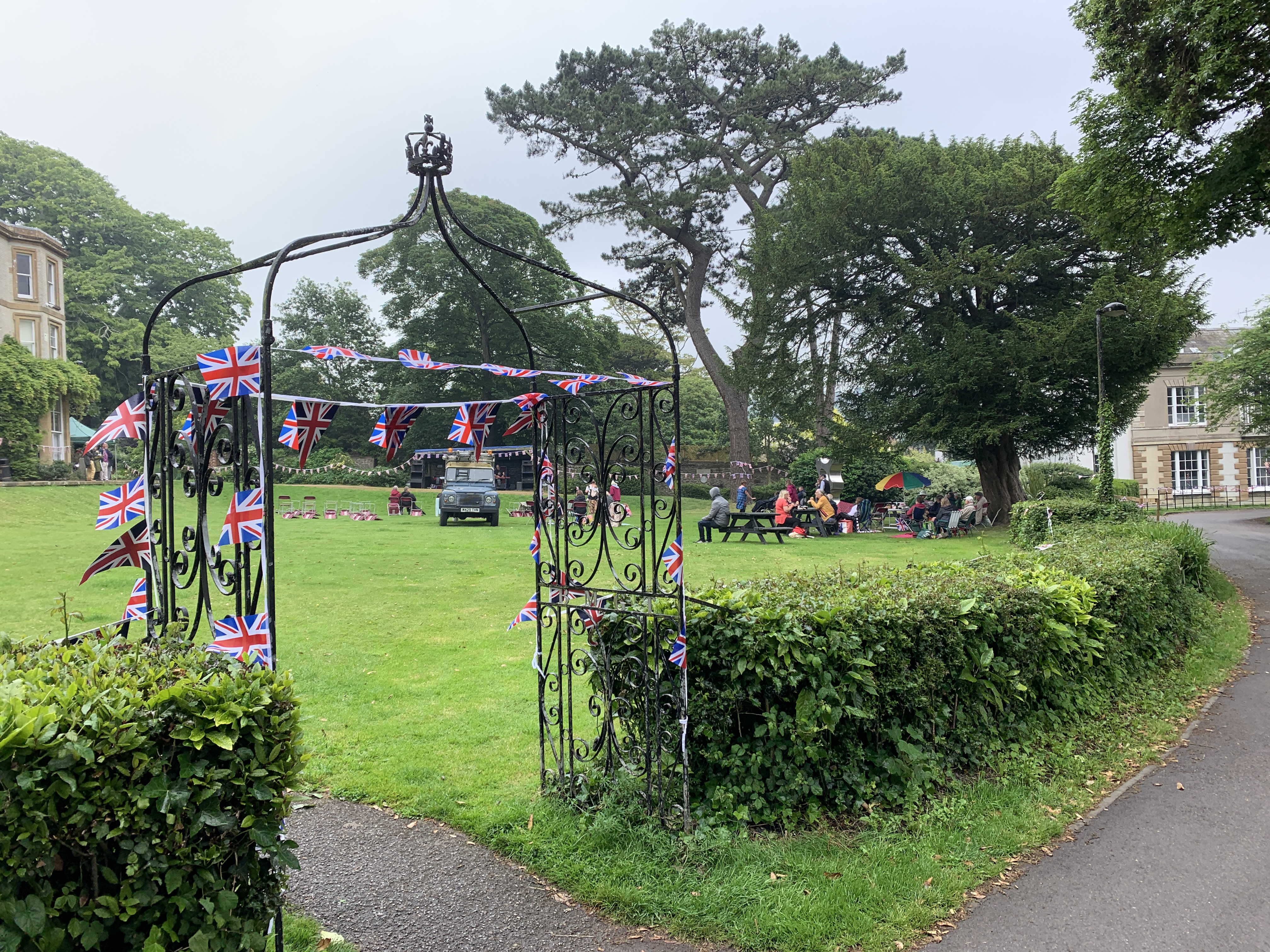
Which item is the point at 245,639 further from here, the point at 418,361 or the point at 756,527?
the point at 756,527

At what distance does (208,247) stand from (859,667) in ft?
183

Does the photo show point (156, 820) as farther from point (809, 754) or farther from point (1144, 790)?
point (1144, 790)

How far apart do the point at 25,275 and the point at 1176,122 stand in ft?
140

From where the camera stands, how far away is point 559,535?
4.71m

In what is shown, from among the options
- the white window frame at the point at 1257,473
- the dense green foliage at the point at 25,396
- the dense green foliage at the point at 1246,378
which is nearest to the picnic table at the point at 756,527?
the dense green foliage at the point at 1246,378

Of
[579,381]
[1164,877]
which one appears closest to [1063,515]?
[1164,877]

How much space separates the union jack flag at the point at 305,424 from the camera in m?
3.76

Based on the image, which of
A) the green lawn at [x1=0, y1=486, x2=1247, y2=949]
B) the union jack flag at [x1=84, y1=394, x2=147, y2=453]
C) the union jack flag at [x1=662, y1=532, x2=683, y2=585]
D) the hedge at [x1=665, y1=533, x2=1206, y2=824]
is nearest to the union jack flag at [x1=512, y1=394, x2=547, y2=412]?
the union jack flag at [x1=662, y1=532, x2=683, y2=585]

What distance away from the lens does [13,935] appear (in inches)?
88.4

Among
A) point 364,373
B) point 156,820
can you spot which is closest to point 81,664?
point 156,820

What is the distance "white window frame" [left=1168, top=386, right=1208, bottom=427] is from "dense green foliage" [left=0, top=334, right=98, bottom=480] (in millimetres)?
53420

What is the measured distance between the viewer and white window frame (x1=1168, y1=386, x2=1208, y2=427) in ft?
138

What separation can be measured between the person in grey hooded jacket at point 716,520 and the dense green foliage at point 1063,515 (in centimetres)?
657

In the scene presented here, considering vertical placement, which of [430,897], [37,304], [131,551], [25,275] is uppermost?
[25,275]
